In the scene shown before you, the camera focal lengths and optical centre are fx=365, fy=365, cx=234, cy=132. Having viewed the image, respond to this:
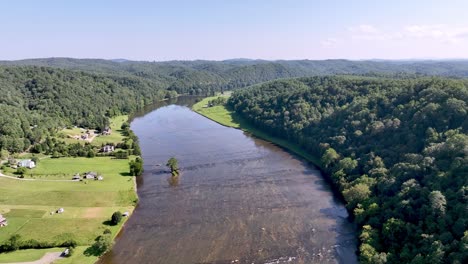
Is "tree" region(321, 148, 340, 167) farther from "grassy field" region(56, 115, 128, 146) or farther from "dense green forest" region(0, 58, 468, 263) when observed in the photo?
"grassy field" region(56, 115, 128, 146)

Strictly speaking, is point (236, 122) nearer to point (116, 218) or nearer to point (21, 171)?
point (21, 171)

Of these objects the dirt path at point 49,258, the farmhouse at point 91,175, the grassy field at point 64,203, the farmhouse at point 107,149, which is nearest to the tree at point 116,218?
the grassy field at point 64,203

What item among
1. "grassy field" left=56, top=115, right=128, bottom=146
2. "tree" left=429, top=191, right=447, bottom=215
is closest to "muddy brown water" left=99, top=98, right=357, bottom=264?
"tree" left=429, top=191, right=447, bottom=215

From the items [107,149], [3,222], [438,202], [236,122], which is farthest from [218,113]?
[438,202]

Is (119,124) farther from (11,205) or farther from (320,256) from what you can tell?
(320,256)

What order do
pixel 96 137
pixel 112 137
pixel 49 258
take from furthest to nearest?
pixel 112 137, pixel 96 137, pixel 49 258

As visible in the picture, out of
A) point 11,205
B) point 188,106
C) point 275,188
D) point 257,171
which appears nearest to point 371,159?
point 275,188
